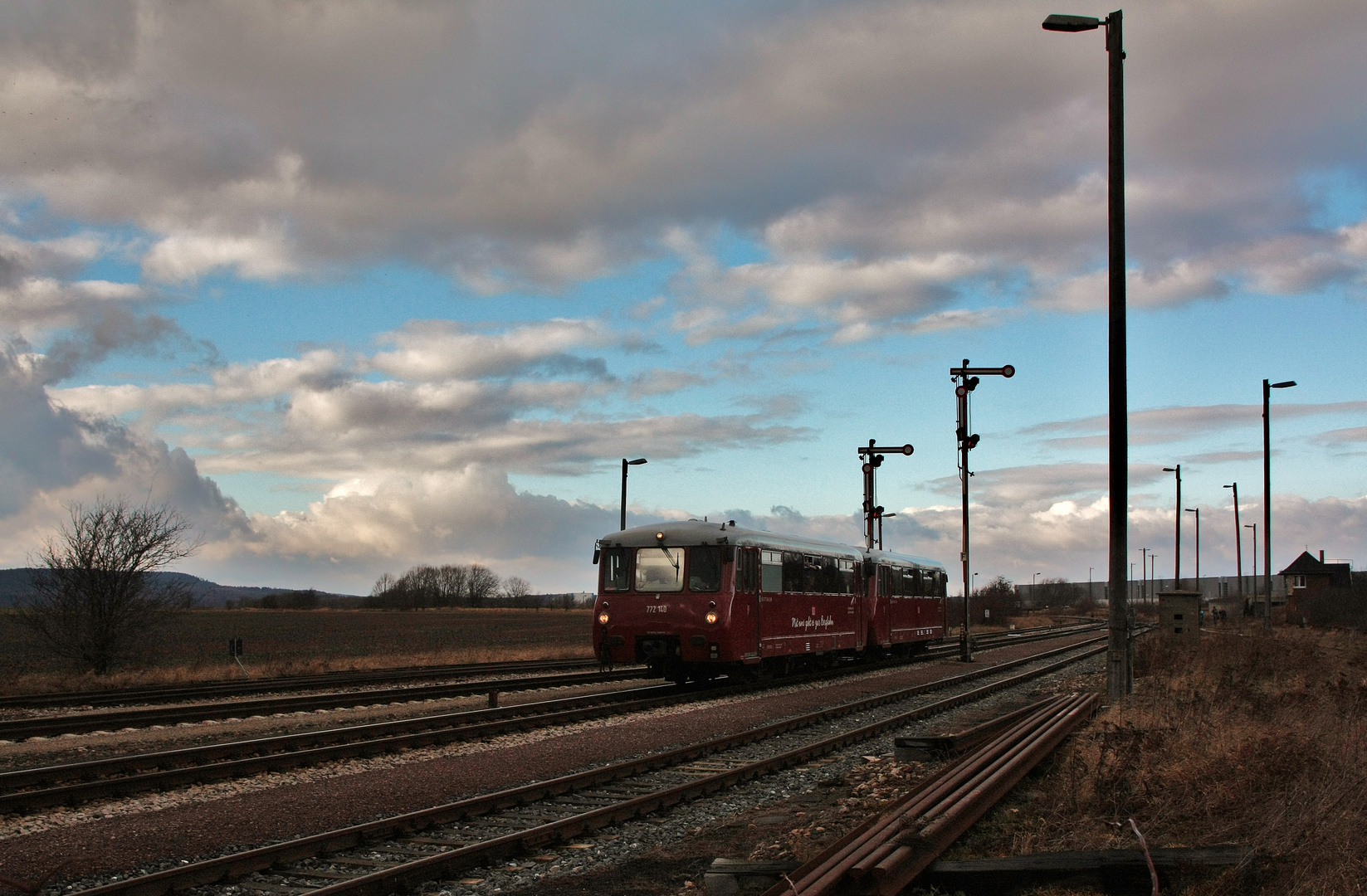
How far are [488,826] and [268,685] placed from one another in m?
14.7

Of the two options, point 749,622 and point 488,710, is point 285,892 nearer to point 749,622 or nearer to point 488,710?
point 488,710

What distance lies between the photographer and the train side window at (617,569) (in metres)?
21.0

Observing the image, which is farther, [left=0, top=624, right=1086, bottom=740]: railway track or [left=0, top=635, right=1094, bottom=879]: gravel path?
[left=0, top=624, right=1086, bottom=740]: railway track

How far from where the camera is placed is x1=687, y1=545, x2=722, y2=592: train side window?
20.1 meters

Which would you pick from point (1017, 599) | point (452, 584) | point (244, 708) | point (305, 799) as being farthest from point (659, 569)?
point (452, 584)

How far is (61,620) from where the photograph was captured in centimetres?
2861

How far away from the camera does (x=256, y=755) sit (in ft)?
40.9

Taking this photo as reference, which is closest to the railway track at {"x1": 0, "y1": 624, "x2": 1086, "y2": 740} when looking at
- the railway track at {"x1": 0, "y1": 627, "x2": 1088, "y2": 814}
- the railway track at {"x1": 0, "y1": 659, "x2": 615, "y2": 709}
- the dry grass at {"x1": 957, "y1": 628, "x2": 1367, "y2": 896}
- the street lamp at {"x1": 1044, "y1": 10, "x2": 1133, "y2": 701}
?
the railway track at {"x1": 0, "y1": 659, "x2": 615, "y2": 709}

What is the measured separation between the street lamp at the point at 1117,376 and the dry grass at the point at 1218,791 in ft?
3.01

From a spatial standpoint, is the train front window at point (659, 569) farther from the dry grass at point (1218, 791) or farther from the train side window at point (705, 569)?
the dry grass at point (1218, 791)

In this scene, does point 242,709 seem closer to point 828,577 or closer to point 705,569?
point 705,569

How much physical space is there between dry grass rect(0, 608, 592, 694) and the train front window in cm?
1073

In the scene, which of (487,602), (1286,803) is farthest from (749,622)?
(487,602)

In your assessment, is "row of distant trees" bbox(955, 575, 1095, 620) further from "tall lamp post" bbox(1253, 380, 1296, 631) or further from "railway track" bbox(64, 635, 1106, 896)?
"railway track" bbox(64, 635, 1106, 896)
